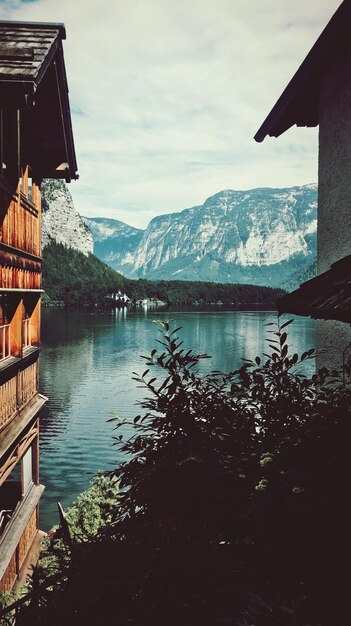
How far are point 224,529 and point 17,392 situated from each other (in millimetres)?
8141

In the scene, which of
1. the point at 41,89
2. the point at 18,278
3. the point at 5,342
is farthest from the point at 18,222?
the point at 41,89

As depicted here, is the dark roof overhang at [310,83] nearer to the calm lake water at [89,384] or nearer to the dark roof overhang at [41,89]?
the calm lake water at [89,384]

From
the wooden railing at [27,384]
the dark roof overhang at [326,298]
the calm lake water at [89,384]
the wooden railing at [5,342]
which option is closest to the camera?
the dark roof overhang at [326,298]

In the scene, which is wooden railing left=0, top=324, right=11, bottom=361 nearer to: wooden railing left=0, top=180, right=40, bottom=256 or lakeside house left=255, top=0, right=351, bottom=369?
wooden railing left=0, top=180, right=40, bottom=256

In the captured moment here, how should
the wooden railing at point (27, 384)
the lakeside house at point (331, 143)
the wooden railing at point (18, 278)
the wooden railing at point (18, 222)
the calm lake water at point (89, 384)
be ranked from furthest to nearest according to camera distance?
the calm lake water at point (89, 384) → the wooden railing at point (27, 384) → the wooden railing at point (18, 278) → the wooden railing at point (18, 222) → the lakeside house at point (331, 143)

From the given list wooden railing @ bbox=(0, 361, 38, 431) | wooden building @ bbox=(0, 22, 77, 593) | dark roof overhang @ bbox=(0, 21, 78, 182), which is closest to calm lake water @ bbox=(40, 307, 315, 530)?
wooden railing @ bbox=(0, 361, 38, 431)

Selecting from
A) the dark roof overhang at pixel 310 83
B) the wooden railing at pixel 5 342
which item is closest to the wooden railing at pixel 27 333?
the wooden railing at pixel 5 342

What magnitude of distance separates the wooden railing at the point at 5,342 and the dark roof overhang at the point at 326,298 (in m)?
6.60

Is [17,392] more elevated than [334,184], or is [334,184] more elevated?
[334,184]

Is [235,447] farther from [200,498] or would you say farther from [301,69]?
[301,69]

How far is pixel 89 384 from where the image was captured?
2219 inches

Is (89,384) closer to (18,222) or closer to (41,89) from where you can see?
(18,222)

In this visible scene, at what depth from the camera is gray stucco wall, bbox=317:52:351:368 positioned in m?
7.32

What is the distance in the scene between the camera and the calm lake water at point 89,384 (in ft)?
102
